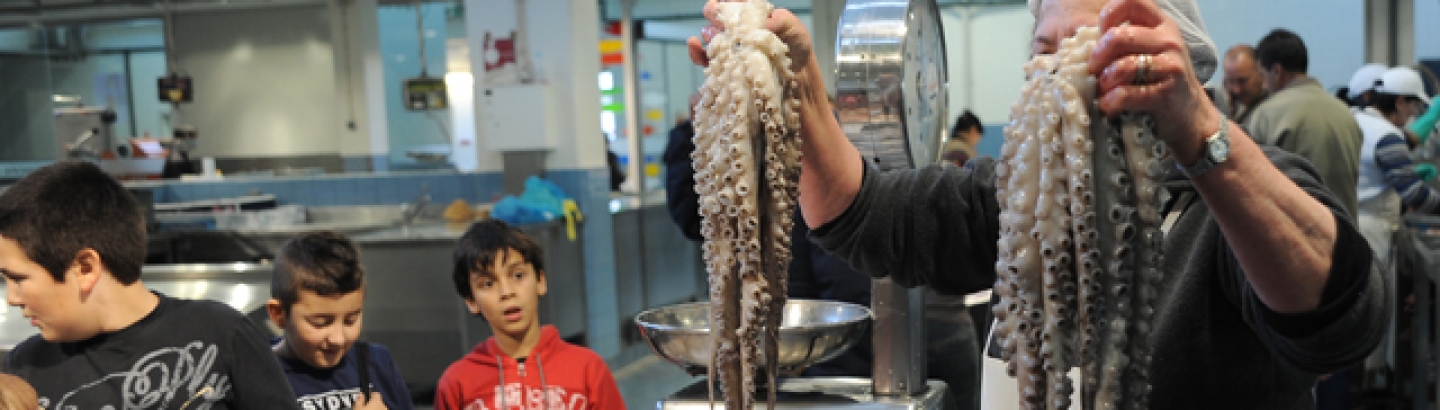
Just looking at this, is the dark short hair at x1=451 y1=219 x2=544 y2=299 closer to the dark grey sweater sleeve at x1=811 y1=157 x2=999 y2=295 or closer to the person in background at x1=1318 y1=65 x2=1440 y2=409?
the dark grey sweater sleeve at x1=811 y1=157 x2=999 y2=295

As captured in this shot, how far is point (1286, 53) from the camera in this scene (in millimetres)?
4984

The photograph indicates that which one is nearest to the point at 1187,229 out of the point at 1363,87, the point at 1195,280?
the point at 1195,280

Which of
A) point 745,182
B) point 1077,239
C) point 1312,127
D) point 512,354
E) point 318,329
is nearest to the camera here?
point 1077,239

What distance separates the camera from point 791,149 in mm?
1129

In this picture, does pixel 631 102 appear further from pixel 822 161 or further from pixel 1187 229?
pixel 1187 229

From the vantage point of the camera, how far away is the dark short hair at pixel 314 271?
2637 mm

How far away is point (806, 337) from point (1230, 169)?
2.46ft

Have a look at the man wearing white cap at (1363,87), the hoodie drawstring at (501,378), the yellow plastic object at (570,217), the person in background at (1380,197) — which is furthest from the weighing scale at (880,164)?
the man wearing white cap at (1363,87)

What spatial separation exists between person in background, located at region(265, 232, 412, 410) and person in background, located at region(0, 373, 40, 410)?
85 cm

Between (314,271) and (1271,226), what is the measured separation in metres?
2.08

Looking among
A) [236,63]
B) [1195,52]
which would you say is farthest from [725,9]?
[236,63]

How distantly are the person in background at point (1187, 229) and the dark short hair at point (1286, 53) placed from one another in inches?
151

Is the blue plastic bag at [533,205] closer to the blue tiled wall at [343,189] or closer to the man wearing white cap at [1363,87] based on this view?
the blue tiled wall at [343,189]

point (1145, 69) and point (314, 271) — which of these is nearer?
point (1145, 69)
